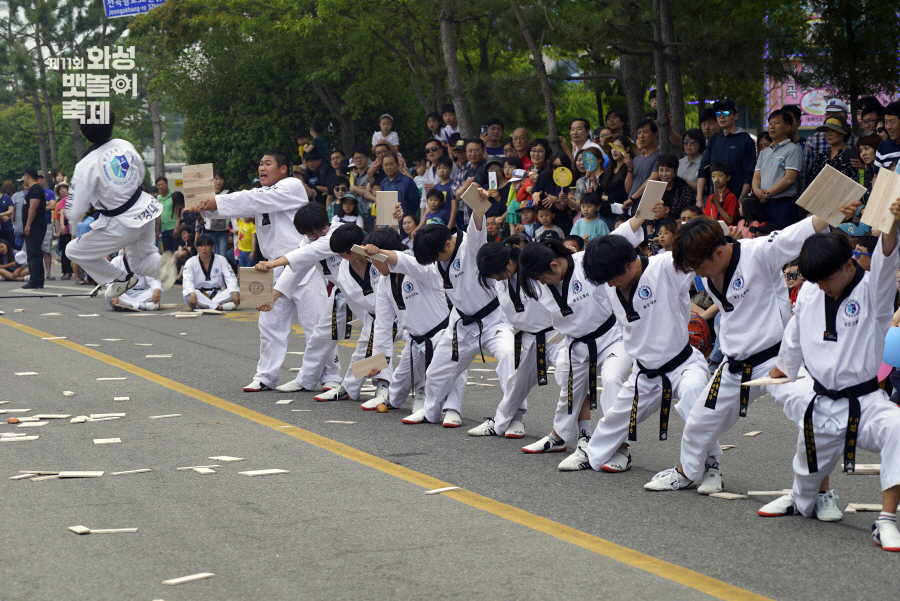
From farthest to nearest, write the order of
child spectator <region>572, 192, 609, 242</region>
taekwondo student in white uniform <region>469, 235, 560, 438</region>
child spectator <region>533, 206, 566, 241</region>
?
1. child spectator <region>533, 206, 566, 241</region>
2. child spectator <region>572, 192, 609, 242</region>
3. taekwondo student in white uniform <region>469, 235, 560, 438</region>

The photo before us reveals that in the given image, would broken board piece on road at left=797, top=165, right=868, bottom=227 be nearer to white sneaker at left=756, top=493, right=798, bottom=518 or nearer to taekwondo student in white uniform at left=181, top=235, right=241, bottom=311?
white sneaker at left=756, top=493, right=798, bottom=518

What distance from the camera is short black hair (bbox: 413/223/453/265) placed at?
743 cm

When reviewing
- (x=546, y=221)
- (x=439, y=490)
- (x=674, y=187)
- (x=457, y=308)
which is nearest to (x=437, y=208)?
(x=546, y=221)

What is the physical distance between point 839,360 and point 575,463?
184cm

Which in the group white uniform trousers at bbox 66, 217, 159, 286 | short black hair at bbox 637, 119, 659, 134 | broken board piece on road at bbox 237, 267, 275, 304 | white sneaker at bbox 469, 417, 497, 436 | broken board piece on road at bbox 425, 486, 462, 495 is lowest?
white sneaker at bbox 469, 417, 497, 436

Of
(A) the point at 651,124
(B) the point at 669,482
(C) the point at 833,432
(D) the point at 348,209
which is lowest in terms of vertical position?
(B) the point at 669,482

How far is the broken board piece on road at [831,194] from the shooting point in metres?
4.93

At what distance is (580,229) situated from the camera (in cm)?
1205

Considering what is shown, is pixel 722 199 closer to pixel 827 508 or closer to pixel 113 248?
pixel 113 248

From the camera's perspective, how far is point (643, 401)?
19.7ft

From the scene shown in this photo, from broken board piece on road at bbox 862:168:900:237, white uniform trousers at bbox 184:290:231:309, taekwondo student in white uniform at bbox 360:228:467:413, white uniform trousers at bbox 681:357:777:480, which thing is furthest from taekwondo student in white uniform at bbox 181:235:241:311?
broken board piece on road at bbox 862:168:900:237

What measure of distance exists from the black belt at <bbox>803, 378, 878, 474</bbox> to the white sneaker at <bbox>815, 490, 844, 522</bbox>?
0.23 m

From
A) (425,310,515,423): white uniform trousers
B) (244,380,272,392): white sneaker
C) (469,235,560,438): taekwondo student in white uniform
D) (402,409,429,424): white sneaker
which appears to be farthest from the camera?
(244,380,272,392): white sneaker

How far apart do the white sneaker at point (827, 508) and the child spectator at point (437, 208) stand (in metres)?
9.09
